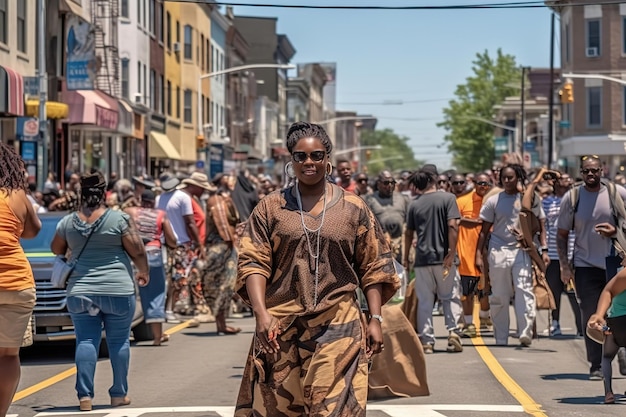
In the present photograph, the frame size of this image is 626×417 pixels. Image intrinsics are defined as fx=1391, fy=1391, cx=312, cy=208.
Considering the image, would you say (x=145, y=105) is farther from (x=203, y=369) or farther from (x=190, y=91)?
(x=203, y=369)

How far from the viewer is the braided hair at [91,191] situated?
10.8m

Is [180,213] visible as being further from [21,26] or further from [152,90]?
[152,90]

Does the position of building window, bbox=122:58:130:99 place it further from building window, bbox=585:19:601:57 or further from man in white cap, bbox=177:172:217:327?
man in white cap, bbox=177:172:217:327

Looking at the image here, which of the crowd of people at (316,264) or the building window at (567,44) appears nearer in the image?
the crowd of people at (316,264)

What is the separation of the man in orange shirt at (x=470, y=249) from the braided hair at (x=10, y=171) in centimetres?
788

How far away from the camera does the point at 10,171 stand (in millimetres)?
8766

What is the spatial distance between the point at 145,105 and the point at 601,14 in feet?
84.5

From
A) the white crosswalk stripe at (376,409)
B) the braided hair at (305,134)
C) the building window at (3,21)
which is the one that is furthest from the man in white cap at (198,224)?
the building window at (3,21)

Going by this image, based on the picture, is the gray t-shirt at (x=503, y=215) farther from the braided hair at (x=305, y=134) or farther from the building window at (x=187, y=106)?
the building window at (x=187, y=106)

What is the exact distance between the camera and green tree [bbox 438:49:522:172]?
11450cm

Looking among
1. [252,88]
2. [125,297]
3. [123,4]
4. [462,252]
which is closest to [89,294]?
[125,297]

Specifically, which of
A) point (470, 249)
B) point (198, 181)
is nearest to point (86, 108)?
point (198, 181)

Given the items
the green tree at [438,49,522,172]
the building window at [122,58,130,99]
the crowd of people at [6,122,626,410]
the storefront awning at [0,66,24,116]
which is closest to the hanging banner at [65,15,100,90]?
the storefront awning at [0,66,24,116]

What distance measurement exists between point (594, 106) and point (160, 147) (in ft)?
80.5
